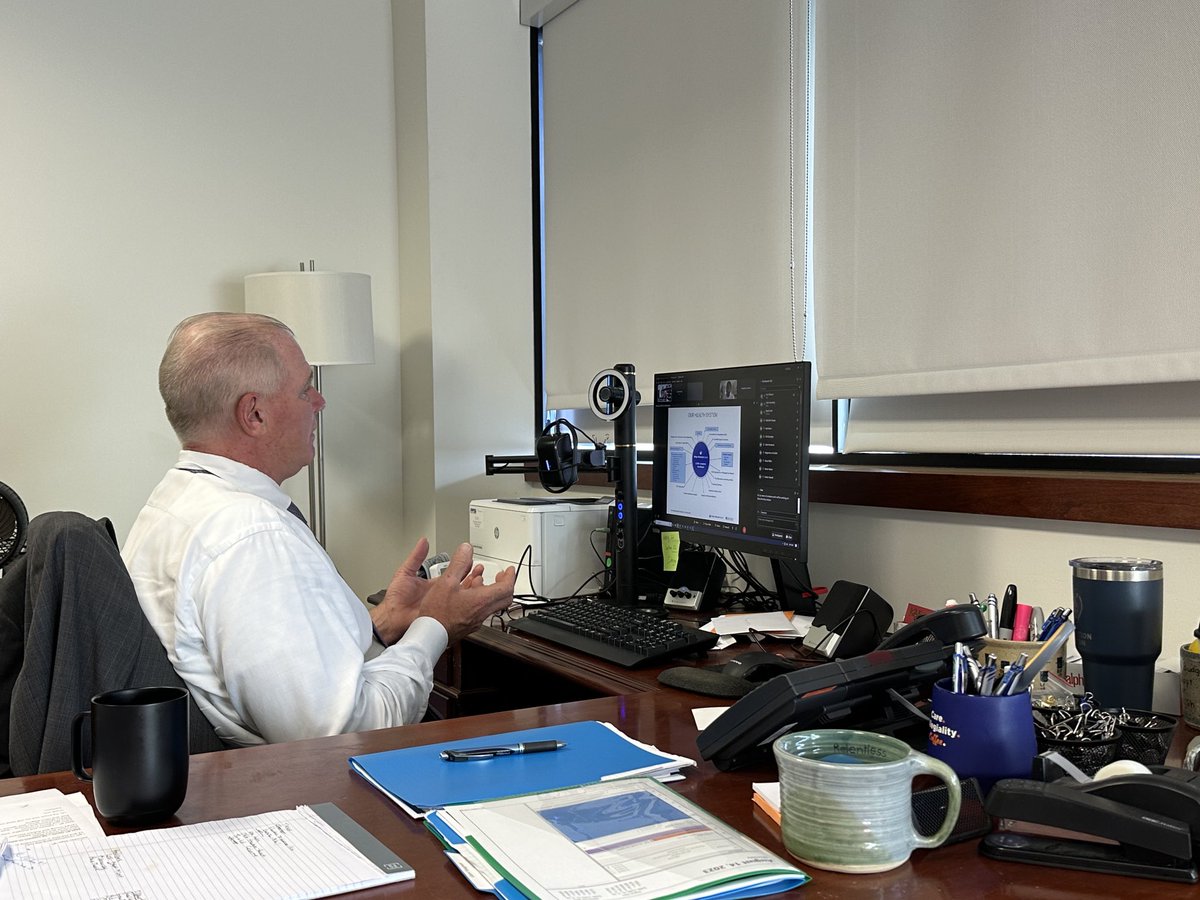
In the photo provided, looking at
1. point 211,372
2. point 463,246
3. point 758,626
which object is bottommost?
point 758,626

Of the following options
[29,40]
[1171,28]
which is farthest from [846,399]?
[29,40]

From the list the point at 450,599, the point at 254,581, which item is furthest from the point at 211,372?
the point at 450,599

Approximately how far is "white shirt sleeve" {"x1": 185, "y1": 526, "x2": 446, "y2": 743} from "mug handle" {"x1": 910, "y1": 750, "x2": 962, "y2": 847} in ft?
2.85

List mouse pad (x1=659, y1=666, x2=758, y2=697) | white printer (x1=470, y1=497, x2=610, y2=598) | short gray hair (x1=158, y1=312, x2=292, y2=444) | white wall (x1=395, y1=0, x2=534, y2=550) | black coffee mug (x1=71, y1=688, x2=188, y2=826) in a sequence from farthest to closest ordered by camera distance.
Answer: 1. white wall (x1=395, y1=0, x2=534, y2=550)
2. white printer (x1=470, y1=497, x2=610, y2=598)
3. short gray hair (x1=158, y1=312, x2=292, y2=444)
4. mouse pad (x1=659, y1=666, x2=758, y2=697)
5. black coffee mug (x1=71, y1=688, x2=188, y2=826)

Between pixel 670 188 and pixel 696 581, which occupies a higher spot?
pixel 670 188

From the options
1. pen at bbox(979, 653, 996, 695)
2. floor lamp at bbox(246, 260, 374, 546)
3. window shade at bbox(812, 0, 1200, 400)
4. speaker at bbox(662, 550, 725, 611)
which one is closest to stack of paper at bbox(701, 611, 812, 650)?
speaker at bbox(662, 550, 725, 611)

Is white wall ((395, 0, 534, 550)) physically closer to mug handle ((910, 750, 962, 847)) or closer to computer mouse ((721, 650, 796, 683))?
computer mouse ((721, 650, 796, 683))

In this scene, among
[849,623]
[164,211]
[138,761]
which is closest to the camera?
[138,761]

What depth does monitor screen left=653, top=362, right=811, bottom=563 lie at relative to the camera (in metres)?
1.93

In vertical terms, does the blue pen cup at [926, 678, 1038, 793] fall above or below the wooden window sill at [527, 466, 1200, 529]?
below

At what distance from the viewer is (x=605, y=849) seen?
87 centimetres

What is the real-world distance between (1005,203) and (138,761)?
171 cm

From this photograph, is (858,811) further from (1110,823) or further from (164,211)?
(164,211)

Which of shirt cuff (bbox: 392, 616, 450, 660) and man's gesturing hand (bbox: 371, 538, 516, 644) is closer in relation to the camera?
shirt cuff (bbox: 392, 616, 450, 660)
